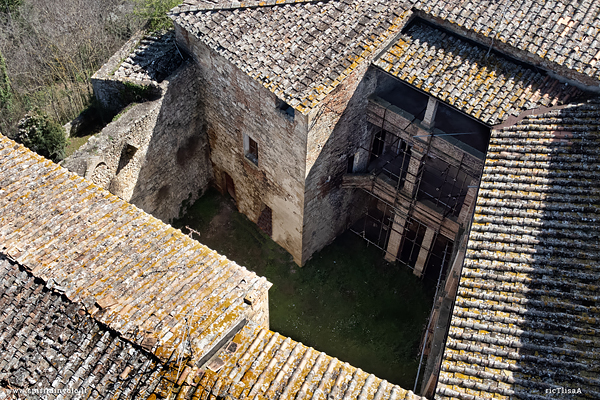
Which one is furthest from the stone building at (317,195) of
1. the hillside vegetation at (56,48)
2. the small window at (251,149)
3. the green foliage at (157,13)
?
the hillside vegetation at (56,48)

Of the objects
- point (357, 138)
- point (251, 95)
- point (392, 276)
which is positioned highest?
point (251, 95)

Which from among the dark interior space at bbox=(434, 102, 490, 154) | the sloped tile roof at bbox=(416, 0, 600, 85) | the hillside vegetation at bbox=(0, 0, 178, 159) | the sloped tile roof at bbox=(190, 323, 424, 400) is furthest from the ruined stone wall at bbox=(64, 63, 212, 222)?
the sloped tile roof at bbox=(190, 323, 424, 400)

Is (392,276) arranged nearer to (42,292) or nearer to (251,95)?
(251,95)

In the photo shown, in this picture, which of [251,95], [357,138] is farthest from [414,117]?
[251,95]

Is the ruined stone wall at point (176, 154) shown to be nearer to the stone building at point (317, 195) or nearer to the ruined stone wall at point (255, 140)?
the stone building at point (317, 195)

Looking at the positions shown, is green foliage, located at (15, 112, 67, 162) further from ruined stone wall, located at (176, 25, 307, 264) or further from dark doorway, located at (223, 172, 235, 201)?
dark doorway, located at (223, 172, 235, 201)
